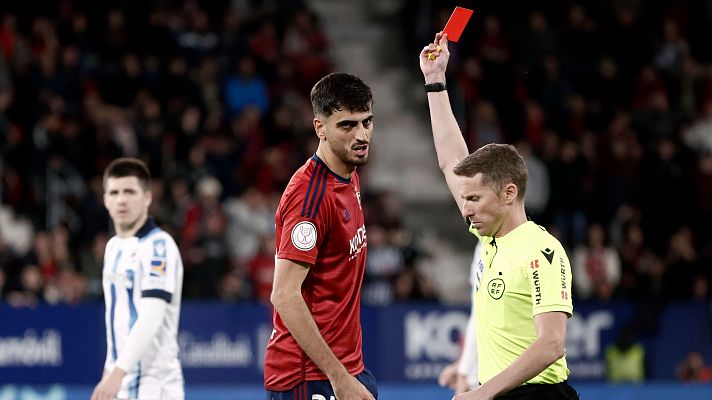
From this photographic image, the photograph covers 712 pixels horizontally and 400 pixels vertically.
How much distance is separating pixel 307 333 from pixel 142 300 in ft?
6.50

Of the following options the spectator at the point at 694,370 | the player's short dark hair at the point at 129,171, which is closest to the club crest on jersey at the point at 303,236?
the player's short dark hair at the point at 129,171

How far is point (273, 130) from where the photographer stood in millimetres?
17500

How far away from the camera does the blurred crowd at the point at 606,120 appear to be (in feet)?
53.6

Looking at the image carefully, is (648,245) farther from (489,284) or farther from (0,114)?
(489,284)

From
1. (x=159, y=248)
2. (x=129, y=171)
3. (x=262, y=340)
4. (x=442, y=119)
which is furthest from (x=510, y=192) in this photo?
(x=262, y=340)

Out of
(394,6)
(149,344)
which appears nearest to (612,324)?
(394,6)

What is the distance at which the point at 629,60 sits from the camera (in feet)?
63.9

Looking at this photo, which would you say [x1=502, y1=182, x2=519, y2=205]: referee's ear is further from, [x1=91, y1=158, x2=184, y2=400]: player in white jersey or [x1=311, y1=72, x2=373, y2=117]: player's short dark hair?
[x1=91, y1=158, x2=184, y2=400]: player in white jersey

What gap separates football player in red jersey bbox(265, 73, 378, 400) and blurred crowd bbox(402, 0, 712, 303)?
10570 millimetres

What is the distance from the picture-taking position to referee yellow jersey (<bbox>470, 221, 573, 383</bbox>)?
5.12 meters

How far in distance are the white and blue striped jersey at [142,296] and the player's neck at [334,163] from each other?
1.86m

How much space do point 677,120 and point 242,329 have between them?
7874mm

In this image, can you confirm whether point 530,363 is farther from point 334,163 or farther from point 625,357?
point 625,357

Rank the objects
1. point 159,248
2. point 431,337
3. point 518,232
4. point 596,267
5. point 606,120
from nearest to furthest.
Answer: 1. point 518,232
2. point 159,248
3. point 431,337
4. point 596,267
5. point 606,120
